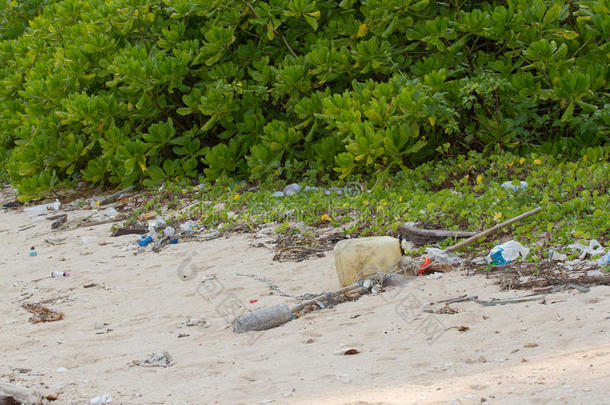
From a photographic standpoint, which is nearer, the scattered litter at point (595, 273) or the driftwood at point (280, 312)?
the scattered litter at point (595, 273)

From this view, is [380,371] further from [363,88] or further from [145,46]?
[145,46]

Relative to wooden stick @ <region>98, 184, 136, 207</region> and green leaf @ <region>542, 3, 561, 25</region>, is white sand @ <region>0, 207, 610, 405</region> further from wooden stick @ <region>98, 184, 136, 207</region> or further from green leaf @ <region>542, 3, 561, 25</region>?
green leaf @ <region>542, 3, 561, 25</region>

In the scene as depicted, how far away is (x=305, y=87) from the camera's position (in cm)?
692

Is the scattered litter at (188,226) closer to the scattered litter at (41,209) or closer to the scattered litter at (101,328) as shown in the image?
the scattered litter at (101,328)

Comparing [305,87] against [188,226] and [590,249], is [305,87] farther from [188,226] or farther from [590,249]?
[590,249]

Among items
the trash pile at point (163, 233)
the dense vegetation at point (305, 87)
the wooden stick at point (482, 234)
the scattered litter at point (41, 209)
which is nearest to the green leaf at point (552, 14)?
the dense vegetation at point (305, 87)

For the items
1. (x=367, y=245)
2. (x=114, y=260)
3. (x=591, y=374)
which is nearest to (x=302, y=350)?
(x=367, y=245)

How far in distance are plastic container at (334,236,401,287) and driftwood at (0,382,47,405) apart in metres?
1.80

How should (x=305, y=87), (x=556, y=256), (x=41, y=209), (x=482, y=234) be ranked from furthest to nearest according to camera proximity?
1. (x=41, y=209)
2. (x=305, y=87)
3. (x=482, y=234)
4. (x=556, y=256)

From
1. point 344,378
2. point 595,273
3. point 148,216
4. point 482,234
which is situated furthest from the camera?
point 148,216

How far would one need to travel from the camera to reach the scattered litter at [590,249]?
3647mm

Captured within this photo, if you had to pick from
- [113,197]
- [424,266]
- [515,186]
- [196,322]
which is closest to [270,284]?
[196,322]

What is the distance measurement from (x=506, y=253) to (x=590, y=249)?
1.44ft

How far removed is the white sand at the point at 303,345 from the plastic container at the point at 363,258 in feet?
0.53
